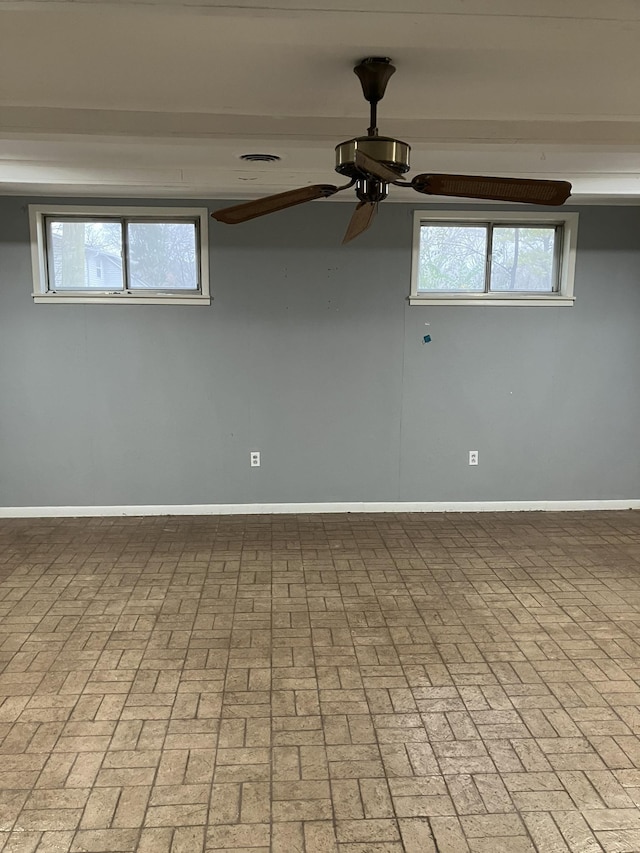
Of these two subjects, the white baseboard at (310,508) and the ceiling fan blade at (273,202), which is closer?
the ceiling fan blade at (273,202)

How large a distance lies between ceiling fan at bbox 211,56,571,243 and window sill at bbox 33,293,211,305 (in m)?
2.39

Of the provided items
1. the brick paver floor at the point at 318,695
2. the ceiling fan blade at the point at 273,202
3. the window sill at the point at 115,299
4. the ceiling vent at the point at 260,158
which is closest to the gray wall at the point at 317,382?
the window sill at the point at 115,299

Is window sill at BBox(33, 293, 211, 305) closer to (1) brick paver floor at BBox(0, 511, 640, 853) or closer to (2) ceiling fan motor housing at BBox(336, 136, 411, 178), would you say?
(1) brick paver floor at BBox(0, 511, 640, 853)

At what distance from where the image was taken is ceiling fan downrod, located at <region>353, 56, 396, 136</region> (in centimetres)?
217

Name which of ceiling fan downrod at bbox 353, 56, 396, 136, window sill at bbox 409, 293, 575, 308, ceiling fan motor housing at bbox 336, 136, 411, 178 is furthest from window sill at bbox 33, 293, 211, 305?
ceiling fan motor housing at bbox 336, 136, 411, 178

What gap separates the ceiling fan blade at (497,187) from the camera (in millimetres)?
2029

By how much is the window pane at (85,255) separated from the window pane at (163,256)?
0.12m

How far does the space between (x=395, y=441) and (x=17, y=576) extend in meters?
2.78

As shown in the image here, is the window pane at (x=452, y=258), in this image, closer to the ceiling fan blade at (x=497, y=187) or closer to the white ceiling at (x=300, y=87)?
the white ceiling at (x=300, y=87)

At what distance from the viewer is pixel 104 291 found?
468 centimetres

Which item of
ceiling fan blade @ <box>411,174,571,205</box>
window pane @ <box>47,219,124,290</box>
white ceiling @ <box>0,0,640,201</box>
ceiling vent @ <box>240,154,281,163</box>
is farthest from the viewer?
window pane @ <box>47,219,124,290</box>

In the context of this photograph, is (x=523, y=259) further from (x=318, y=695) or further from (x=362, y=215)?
(x=318, y=695)

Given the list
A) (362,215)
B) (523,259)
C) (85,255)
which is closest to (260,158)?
(362,215)

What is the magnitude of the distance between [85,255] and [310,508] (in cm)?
258
